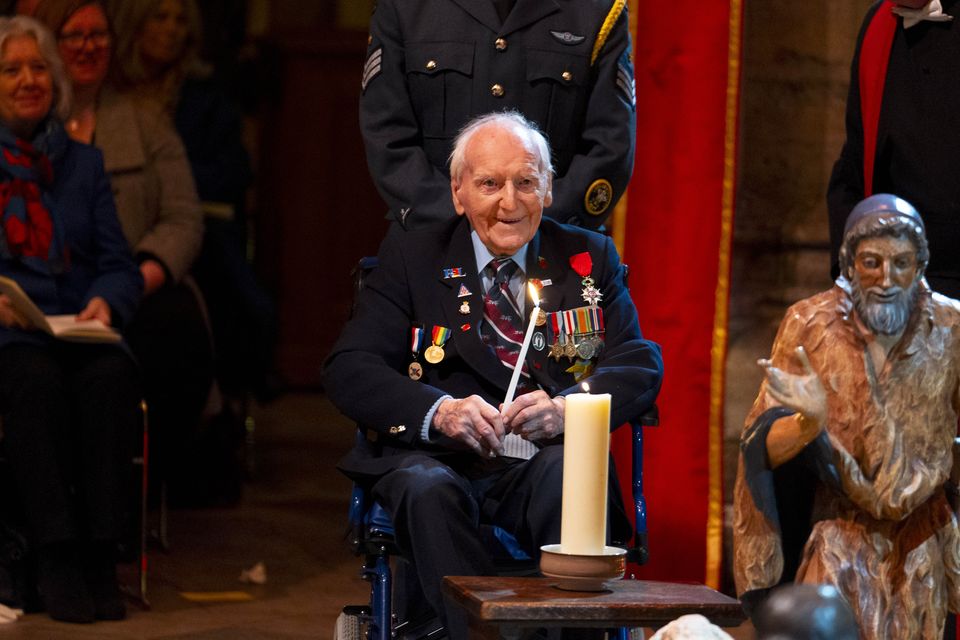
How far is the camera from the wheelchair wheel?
378cm

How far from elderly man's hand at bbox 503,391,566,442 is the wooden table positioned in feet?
2.03

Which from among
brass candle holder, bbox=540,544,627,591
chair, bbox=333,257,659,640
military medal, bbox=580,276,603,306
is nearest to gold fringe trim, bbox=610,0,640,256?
military medal, bbox=580,276,603,306

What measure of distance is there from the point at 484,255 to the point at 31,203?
1.98m

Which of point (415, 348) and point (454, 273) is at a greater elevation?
point (454, 273)

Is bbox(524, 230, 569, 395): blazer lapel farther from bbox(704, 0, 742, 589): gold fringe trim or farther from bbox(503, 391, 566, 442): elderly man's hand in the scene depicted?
bbox(704, 0, 742, 589): gold fringe trim

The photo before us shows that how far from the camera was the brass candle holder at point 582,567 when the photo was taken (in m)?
2.72

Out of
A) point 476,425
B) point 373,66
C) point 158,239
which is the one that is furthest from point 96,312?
point 476,425

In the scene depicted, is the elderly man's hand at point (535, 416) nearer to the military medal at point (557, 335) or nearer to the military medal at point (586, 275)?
the military medal at point (557, 335)

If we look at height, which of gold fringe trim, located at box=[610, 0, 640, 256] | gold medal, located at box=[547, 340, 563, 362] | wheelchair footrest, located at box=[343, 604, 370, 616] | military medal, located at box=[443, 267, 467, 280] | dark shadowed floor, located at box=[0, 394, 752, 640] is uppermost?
gold fringe trim, located at box=[610, 0, 640, 256]

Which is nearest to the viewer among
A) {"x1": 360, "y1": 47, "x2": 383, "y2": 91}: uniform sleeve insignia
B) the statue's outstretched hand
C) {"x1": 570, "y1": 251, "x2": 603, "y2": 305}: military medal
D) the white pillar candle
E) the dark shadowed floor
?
the white pillar candle

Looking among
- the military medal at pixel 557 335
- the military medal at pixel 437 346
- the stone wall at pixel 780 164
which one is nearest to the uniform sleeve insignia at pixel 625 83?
the military medal at pixel 557 335

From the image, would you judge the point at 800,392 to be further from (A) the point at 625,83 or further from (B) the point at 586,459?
(A) the point at 625,83

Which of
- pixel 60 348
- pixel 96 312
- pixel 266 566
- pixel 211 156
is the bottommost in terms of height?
pixel 266 566

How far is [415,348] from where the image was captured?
381 cm
